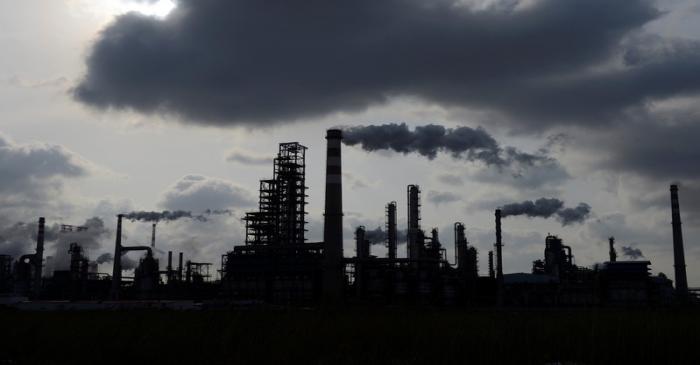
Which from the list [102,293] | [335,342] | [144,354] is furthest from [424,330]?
[102,293]

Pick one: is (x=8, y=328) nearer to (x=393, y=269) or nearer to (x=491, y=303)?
(x=393, y=269)

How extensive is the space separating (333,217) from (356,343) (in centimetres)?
4107

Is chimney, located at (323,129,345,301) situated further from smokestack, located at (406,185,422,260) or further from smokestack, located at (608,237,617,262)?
smokestack, located at (608,237,617,262)

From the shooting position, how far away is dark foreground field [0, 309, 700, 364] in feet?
35.2

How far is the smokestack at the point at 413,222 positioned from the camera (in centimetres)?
7769

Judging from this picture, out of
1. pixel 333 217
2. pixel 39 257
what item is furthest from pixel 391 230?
pixel 39 257

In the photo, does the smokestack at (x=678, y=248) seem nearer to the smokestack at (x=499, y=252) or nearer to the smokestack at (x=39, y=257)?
the smokestack at (x=499, y=252)

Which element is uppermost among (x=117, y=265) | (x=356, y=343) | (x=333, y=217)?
(x=333, y=217)

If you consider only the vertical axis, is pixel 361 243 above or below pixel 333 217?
below

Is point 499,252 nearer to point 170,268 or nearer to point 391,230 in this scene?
point 391,230

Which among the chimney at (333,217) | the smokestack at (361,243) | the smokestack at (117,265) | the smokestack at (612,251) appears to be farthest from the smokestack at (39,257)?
the smokestack at (612,251)

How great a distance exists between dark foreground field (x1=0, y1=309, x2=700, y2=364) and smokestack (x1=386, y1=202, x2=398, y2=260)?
65994mm

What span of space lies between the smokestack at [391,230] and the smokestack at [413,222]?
2183 mm

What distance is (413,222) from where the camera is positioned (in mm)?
78812
